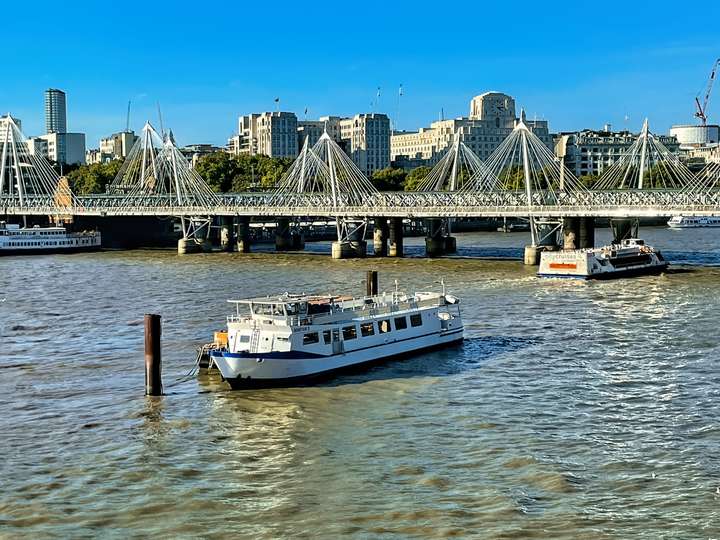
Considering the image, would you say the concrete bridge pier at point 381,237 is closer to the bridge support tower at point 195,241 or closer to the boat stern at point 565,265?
the bridge support tower at point 195,241

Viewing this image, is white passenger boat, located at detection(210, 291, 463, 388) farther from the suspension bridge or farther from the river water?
the suspension bridge

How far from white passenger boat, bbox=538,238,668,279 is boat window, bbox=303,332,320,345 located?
50.0 metres

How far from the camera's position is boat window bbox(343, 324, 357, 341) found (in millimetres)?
47562

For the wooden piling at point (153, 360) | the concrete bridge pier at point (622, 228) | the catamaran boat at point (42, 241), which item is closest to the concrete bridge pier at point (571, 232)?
the concrete bridge pier at point (622, 228)

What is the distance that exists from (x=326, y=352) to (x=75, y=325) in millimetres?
24048

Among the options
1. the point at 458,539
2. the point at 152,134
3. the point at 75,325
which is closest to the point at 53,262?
the point at 152,134

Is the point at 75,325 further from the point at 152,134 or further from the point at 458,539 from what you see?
the point at 152,134

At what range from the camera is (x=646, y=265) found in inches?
3804

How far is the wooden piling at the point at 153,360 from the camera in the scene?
42.2 metres

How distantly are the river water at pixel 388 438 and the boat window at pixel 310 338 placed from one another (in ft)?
7.42

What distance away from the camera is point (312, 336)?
151 feet

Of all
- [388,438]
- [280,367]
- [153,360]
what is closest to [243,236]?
[280,367]

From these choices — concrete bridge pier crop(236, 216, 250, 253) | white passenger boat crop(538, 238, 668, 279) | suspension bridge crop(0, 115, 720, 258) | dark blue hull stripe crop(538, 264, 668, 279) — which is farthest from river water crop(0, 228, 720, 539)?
concrete bridge pier crop(236, 216, 250, 253)

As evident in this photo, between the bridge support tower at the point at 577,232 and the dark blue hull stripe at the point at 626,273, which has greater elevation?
the bridge support tower at the point at 577,232
